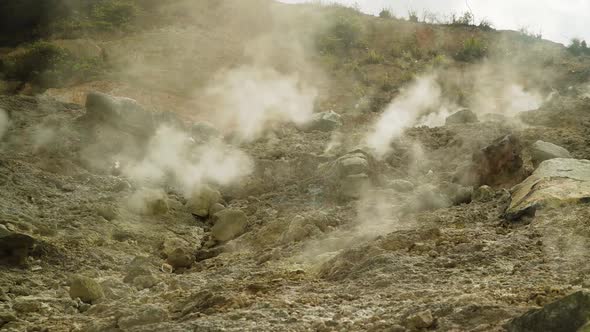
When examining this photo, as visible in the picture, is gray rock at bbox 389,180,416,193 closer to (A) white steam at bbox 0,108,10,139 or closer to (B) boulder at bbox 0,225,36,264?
(B) boulder at bbox 0,225,36,264

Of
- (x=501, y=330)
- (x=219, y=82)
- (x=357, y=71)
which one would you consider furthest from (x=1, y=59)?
(x=501, y=330)

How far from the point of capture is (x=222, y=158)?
320 inches

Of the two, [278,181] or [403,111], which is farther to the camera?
[403,111]

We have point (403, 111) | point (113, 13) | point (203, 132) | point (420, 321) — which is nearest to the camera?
point (420, 321)

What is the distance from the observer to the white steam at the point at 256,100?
34.3 ft

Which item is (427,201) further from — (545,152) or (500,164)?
(545,152)

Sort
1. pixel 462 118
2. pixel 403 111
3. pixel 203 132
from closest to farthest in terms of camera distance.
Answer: pixel 203 132, pixel 462 118, pixel 403 111

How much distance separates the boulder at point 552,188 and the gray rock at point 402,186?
1.13m

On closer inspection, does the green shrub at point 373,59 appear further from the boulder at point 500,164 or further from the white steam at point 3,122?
the white steam at point 3,122

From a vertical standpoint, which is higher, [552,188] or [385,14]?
[385,14]

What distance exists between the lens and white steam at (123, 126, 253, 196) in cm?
740

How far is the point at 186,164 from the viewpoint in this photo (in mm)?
7812

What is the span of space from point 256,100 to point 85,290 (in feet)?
26.3

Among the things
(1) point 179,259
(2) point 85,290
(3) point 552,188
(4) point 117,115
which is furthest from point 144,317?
(4) point 117,115
